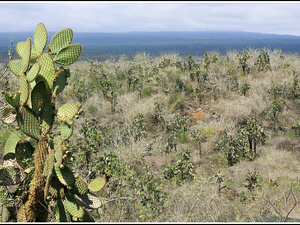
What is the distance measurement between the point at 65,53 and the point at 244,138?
8721 millimetres

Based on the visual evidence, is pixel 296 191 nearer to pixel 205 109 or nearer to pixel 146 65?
pixel 205 109

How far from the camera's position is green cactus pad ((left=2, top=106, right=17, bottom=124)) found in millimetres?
2328

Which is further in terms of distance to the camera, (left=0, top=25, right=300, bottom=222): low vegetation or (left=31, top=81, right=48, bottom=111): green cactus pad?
(left=0, top=25, right=300, bottom=222): low vegetation

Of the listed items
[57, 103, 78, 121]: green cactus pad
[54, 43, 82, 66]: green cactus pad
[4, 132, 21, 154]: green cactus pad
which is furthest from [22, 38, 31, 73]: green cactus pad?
[4, 132, 21, 154]: green cactus pad

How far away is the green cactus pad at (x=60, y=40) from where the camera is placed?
2705 millimetres

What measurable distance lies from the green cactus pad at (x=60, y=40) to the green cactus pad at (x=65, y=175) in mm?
1351

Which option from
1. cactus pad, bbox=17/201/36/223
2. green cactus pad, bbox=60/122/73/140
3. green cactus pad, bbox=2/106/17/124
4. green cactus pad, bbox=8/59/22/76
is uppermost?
green cactus pad, bbox=8/59/22/76

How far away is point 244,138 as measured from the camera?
32.0 ft

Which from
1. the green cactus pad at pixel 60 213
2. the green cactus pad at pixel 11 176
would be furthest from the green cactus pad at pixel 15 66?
the green cactus pad at pixel 60 213

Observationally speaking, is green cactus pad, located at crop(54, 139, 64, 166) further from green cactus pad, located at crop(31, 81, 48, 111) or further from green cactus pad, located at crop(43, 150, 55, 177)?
green cactus pad, located at crop(31, 81, 48, 111)

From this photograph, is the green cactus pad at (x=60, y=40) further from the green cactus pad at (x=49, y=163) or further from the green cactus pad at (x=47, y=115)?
the green cactus pad at (x=49, y=163)

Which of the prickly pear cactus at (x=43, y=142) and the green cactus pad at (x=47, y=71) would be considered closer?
the prickly pear cactus at (x=43, y=142)

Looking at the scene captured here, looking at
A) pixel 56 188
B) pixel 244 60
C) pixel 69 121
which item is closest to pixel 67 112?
pixel 69 121

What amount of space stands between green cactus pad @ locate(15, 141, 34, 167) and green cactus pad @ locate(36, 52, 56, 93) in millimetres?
712
